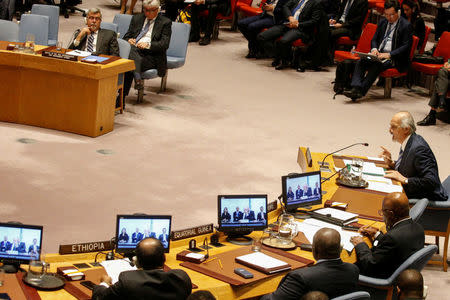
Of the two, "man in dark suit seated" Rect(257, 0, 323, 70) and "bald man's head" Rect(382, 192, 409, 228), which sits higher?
"man in dark suit seated" Rect(257, 0, 323, 70)

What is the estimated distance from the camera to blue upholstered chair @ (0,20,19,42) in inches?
403

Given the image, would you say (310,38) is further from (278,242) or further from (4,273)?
(4,273)

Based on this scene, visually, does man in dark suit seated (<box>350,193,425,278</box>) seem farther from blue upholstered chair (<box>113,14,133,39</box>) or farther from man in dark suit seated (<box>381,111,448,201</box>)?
blue upholstered chair (<box>113,14,133,39</box>)

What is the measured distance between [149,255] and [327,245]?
1087 mm

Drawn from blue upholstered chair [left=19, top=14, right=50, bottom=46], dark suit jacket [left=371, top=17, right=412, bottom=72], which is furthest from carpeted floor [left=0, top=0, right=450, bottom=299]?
blue upholstered chair [left=19, top=14, right=50, bottom=46]

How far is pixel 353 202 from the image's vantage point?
6184mm

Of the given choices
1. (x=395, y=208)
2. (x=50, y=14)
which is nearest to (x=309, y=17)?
(x=50, y=14)

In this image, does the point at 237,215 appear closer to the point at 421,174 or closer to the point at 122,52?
the point at 421,174

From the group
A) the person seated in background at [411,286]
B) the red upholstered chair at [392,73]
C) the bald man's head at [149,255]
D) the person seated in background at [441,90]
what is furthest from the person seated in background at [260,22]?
the bald man's head at [149,255]

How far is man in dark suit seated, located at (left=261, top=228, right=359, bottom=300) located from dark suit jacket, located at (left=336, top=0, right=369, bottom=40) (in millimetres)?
9378

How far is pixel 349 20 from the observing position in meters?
13.4

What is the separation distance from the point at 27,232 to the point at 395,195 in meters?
2.50

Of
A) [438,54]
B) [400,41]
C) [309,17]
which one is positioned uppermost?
[309,17]

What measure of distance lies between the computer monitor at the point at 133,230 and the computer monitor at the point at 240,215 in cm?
59
